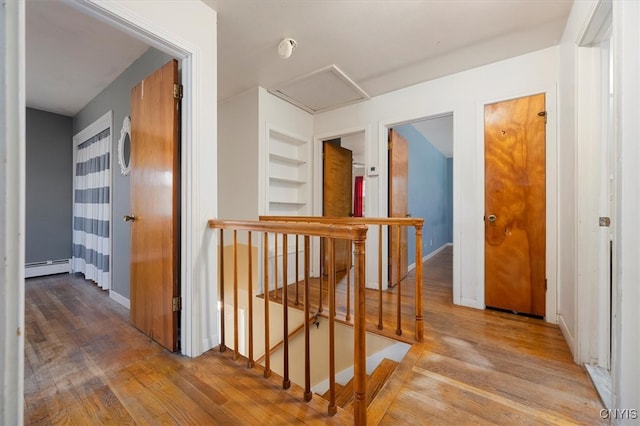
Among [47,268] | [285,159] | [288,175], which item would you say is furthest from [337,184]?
[47,268]

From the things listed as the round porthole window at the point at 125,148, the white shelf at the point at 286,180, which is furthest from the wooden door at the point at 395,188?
the round porthole window at the point at 125,148

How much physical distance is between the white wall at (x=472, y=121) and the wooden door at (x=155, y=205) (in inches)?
86.0

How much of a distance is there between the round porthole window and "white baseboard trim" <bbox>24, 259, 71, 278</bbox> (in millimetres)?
2358

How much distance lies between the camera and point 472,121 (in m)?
2.54

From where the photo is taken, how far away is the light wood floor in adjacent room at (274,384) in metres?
1.21

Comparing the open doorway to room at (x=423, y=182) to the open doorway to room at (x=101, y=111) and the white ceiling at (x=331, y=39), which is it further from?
the open doorway to room at (x=101, y=111)

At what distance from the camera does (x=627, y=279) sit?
104cm

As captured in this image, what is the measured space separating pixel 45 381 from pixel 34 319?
1221 millimetres

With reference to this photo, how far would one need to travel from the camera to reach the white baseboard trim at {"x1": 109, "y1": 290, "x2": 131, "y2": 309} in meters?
2.52

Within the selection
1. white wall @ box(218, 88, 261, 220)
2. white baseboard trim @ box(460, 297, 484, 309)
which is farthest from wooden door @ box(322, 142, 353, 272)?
white baseboard trim @ box(460, 297, 484, 309)

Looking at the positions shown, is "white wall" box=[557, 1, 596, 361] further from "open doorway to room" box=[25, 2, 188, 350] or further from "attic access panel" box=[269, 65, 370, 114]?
"open doorway to room" box=[25, 2, 188, 350]
